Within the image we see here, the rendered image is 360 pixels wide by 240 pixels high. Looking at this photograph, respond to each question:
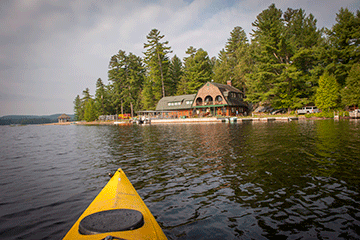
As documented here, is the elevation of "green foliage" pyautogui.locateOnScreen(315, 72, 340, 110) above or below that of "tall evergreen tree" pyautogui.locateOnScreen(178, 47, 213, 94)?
below

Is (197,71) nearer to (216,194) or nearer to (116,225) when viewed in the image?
(216,194)

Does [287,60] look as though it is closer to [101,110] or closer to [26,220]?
A: [26,220]

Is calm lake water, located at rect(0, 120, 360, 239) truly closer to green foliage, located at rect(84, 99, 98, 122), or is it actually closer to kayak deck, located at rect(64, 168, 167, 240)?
kayak deck, located at rect(64, 168, 167, 240)

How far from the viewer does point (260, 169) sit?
857 centimetres

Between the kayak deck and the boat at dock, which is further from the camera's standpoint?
the boat at dock

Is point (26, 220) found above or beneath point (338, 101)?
beneath

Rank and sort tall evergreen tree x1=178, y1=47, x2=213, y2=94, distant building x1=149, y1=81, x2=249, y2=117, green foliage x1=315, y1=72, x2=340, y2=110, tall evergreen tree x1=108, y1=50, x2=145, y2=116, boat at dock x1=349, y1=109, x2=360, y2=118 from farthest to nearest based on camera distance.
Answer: tall evergreen tree x1=108, y1=50, x2=145, y2=116
tall evergreen tree x1=178, y1=47, x2=213, y2=94
distant building x1=149, y1=81, x2=249, y2=117
green foliage x1=315, y1=72, x2=340, y2=110
boat at dock x1=349, y1=109, x2=360, y2=118

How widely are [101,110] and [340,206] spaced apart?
3505 inches

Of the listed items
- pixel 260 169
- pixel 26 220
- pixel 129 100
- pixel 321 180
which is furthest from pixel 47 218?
pixel 129 100

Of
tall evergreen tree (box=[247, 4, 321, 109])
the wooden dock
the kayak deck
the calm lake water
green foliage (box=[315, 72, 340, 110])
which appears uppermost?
tall evergreen tree (box=[247, 4, 321, 109])

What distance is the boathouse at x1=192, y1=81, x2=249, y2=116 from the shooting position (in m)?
52.3

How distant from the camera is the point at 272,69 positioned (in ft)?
153

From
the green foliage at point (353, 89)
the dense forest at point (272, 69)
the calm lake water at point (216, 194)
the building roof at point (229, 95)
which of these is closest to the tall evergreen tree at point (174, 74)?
the dense forest at point (272, 69)

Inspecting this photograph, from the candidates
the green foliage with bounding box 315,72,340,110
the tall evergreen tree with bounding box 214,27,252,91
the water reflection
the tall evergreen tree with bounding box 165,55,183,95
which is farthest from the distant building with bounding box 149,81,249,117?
the water reflection
